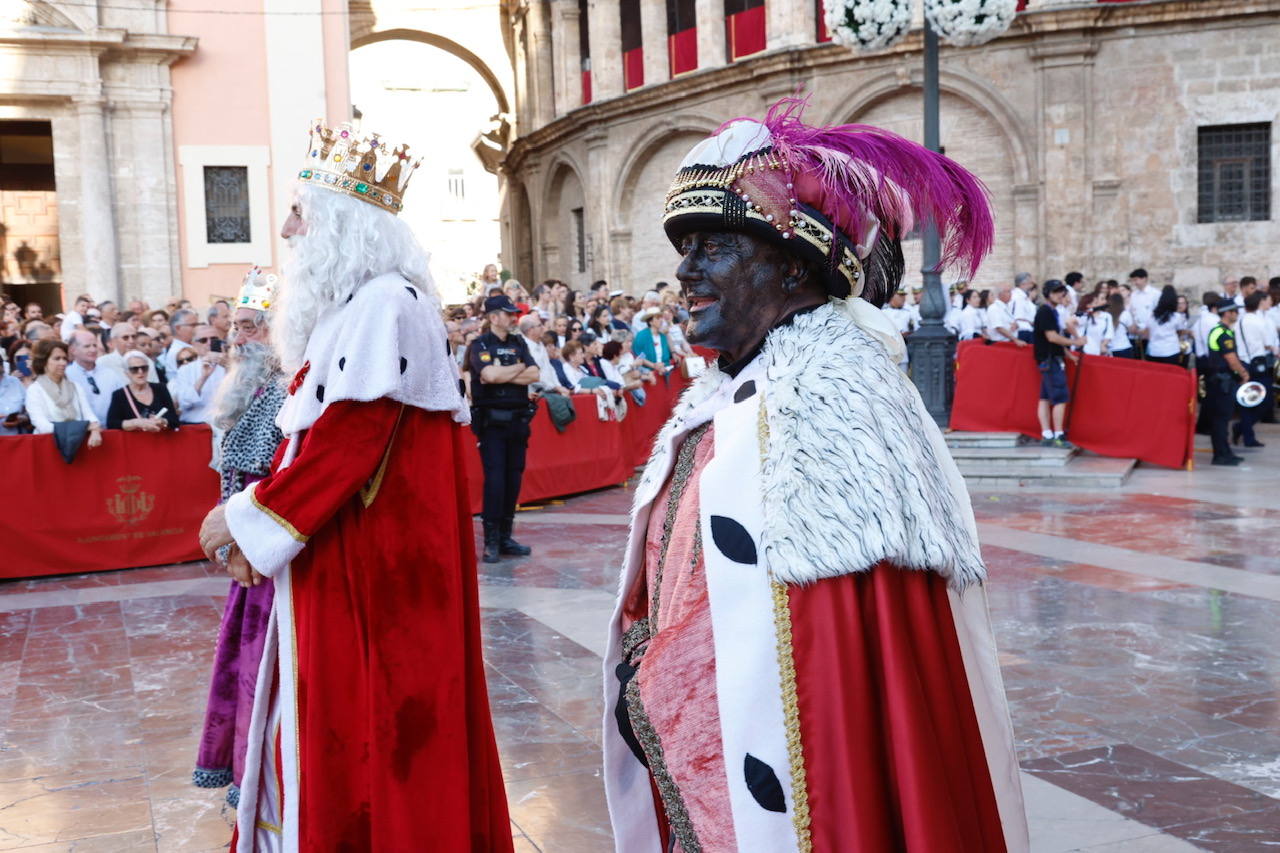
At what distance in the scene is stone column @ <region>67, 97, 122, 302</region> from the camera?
1958 centimetres

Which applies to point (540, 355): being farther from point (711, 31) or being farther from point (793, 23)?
point (711, 31)

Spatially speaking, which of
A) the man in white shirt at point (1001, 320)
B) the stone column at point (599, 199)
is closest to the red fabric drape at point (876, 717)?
the man in white shirt at point (1001, 320)

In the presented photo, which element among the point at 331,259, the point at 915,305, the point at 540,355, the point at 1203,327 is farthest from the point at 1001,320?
the point at 331,259

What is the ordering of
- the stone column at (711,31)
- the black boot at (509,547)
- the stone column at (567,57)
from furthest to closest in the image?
the stone column at (567,57) < the stone column at (711,31) < the black boot at (509,547)

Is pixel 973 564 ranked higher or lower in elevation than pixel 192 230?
lower

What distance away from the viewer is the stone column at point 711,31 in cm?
2675

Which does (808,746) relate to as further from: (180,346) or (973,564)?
(180,346)

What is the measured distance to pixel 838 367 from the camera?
2.06 meters

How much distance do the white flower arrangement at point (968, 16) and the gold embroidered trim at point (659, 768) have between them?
37.3 ft

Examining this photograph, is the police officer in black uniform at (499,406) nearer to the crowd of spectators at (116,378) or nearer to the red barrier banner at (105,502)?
the crowd of spectators at (116,378)

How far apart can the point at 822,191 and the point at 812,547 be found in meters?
0.63

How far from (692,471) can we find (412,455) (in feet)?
4.20

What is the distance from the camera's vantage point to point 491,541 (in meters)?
8.71

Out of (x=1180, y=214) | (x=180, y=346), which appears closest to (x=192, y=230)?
(x=180, y=346)
